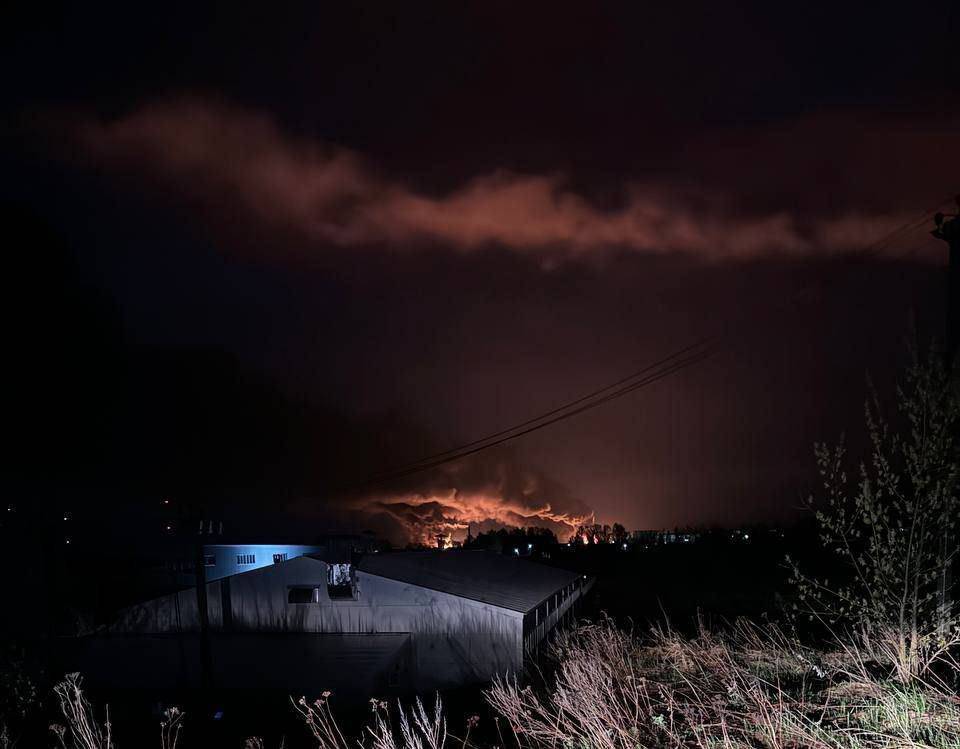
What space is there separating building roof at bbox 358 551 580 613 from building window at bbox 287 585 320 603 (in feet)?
5.48

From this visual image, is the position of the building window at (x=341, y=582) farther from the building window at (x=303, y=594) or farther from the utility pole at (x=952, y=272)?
the utility pole at (x=952, y=272)

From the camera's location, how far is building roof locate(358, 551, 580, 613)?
25719mm

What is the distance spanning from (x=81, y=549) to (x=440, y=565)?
161 ft

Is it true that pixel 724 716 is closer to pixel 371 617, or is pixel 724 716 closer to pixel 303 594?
pixel 371 617

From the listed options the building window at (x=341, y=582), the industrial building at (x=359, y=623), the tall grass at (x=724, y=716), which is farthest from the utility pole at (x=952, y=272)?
the building window at (x=341, y=582)

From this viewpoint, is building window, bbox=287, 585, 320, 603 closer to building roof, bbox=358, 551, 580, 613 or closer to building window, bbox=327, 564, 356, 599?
building window, bbox=327, 564, 356, 599

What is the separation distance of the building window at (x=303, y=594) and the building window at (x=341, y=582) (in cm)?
48

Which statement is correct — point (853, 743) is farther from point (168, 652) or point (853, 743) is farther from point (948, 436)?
point (168, 652)

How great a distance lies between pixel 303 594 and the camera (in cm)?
2564

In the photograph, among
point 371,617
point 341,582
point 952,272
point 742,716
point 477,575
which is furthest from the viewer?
point 477,575

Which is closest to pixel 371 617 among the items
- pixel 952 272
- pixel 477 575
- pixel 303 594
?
pixel 303 594

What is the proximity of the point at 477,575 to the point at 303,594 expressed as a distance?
26.5 ft

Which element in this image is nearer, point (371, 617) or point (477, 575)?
point (371, 617)

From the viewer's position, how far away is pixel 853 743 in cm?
647
